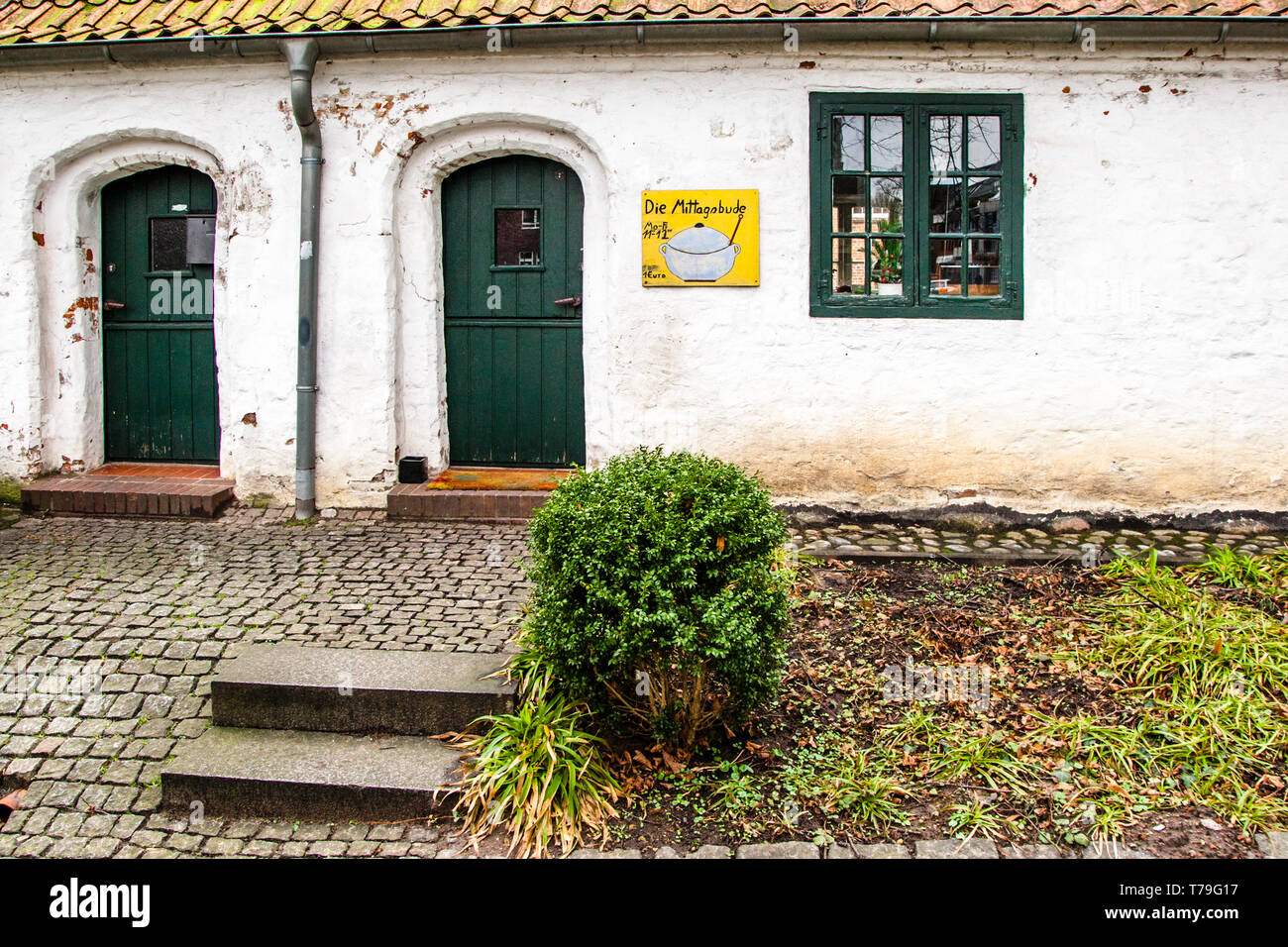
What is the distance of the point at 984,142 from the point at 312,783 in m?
5.83

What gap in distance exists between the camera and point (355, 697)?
3.69 metres

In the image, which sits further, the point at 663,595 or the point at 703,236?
the point at 703,236

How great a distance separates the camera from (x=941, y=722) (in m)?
3.82

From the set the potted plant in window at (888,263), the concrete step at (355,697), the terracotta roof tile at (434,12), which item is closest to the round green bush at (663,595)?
the concrete step at (355,697)

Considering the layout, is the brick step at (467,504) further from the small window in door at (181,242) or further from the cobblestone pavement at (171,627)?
the small window in door at (181,242)

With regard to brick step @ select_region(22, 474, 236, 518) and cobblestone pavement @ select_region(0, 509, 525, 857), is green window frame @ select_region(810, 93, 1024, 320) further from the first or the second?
brick step @ select_region(22, 474, 236, 518)

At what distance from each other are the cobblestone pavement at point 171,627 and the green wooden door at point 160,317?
107cm

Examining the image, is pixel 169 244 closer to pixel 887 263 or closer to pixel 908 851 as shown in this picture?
pixel 887 263

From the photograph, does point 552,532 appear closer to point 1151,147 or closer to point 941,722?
point 941,722

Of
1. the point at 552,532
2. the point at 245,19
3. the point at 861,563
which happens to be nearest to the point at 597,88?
the point at 245,19

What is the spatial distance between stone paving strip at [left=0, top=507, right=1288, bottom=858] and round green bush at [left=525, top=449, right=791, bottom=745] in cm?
58

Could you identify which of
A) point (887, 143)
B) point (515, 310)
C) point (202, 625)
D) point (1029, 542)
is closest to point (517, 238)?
point (515, 310)

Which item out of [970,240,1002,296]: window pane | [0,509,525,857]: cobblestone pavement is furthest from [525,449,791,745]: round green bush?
[970,240,1002,296]: window pane

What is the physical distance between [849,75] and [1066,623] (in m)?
3.92
